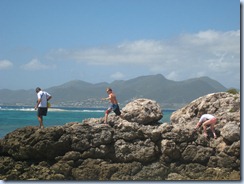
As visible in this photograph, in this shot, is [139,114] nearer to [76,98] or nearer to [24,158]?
[24,158]

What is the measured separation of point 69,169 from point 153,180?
236cm

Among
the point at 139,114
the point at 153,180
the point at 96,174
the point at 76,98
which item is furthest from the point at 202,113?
the point at 76,98

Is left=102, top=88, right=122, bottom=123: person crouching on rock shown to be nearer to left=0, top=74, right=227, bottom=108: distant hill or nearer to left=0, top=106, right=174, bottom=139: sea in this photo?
left=0, top=74, right=227, bottom=108: distant hill

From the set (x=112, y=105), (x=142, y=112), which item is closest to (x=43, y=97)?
(x=112, y=105)

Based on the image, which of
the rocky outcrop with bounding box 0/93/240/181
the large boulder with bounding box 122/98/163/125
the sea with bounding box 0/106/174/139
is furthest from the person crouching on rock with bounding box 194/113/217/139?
the sea with bounding box 0/106/174/139

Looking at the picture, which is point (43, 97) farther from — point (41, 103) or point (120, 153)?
point (120, 153)

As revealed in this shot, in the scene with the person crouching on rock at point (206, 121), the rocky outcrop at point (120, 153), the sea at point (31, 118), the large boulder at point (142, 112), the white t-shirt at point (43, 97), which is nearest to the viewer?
the rocky outcrop at point (120, 153)

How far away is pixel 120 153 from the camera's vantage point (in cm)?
1170

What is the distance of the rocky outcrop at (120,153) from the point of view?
11.4 meters

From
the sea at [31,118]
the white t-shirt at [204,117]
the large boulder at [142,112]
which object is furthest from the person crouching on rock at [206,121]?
the sea at [31,118]

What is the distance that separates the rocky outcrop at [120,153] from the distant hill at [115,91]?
260 inches

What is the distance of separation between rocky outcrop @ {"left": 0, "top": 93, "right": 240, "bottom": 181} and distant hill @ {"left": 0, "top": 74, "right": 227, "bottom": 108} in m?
6.61

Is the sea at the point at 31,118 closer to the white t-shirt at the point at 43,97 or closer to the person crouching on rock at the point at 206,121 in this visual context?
the white t-shirt at the point at 43,97

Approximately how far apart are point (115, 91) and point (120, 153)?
1151 cm
